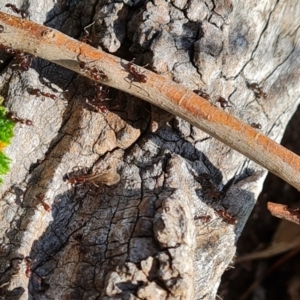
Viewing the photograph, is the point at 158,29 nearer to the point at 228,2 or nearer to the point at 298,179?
the point at 228,2

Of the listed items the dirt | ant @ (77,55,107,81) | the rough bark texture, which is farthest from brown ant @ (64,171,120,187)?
the dirt

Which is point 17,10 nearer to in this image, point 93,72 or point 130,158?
point 93,72

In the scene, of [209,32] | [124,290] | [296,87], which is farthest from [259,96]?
[124,290]

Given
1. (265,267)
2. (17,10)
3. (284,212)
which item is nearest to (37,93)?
(17,10)

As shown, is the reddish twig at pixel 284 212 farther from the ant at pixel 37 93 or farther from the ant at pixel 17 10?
the ant at pixel 17 10

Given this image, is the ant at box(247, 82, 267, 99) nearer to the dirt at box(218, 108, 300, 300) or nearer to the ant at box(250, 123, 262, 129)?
the ant at box(250, 123, 262, 129)

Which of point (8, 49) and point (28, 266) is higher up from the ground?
point (8, 49)
